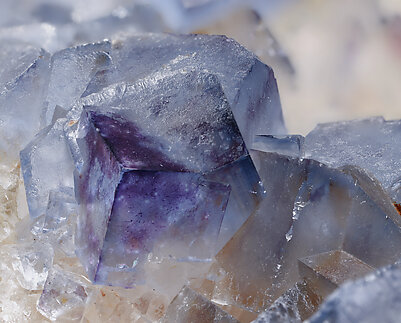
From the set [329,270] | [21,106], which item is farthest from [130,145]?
[21,106]

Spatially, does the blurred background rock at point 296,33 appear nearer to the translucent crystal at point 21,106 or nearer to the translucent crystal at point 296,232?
the translucent crystal at point 21,106

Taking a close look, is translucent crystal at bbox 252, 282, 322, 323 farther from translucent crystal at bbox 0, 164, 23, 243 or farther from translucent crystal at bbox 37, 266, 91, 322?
translucent crystal at bbox 0, 164, 23, 243

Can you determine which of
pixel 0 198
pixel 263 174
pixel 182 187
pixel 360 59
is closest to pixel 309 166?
pixel 263 174

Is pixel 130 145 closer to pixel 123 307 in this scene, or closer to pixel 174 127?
pixel 174 127

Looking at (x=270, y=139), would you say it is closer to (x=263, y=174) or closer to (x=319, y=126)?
(x=263, y=174)

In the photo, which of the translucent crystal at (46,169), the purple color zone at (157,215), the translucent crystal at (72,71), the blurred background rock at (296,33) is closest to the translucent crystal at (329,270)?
the purple color zone at (157,215)

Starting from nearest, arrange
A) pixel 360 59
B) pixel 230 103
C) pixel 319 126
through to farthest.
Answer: pixel 230 103
pixel 319 126
pixel 360 59
